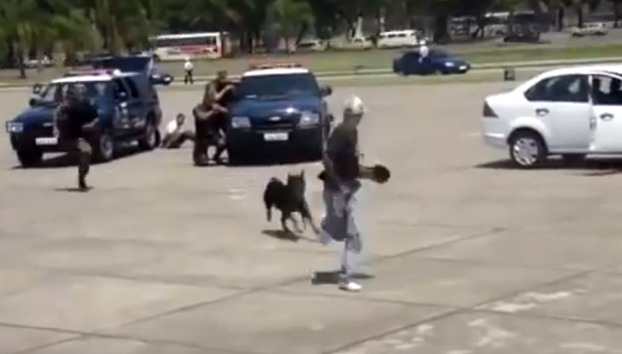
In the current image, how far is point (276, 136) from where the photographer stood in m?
26.2

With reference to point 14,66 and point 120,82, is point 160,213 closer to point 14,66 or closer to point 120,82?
point 120,82

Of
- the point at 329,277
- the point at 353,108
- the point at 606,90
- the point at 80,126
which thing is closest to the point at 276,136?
the point at 80,126

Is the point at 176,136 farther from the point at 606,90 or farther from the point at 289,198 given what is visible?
the point at 289,198

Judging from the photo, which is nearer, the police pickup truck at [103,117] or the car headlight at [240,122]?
the car headlight at [240,122]

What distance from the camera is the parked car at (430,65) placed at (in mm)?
64562

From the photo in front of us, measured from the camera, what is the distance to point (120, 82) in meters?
29.9

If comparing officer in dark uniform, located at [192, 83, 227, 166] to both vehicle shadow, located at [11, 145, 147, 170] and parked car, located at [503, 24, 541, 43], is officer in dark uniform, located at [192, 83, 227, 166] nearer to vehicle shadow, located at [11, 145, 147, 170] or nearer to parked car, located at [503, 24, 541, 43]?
vehicle shadow, located at [11, 145, 147, 170]

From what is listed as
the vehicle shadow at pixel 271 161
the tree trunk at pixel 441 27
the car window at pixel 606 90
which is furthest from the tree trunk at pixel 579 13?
the car window at pixel 606 90

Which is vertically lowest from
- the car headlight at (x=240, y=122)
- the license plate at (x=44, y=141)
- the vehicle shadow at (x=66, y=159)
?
the vehicle shadow at (x=66, y=159)

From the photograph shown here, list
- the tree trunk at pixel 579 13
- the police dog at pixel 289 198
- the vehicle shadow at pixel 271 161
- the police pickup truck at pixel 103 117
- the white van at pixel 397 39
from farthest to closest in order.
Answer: the tree trunk at pixel 579 13, the white van at pixel 397 39, the police pickup truck at pixel 103 117, the vehicle shadow at pixel 271 161, the police dog at pixel 289 198

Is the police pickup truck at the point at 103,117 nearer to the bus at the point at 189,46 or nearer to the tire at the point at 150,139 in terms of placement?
the tire at the point at 150,139

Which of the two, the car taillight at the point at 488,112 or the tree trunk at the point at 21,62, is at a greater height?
the car taillight at the point at 488,112

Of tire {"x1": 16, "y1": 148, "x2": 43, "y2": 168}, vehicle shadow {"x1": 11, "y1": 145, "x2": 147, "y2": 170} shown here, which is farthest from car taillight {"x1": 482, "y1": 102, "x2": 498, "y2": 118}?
tire {"x1": 16, "y1": 148, "x2": 43, "y2": 168}

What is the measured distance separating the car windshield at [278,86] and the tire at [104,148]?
2.55 m
